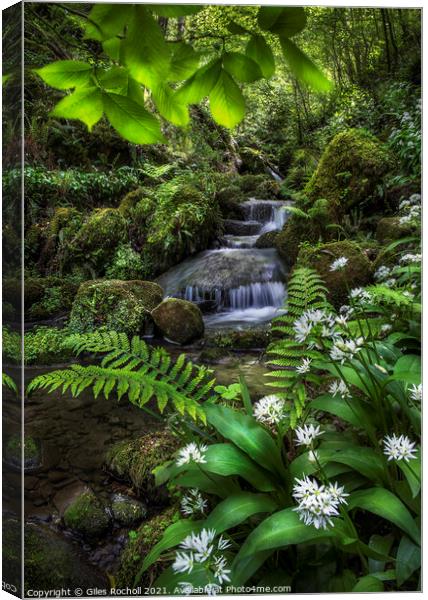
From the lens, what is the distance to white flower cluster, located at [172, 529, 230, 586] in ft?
3.15

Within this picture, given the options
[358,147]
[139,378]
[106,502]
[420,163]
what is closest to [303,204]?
[358,147]

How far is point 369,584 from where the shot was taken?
3.58ft

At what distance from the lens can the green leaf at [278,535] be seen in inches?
40.7

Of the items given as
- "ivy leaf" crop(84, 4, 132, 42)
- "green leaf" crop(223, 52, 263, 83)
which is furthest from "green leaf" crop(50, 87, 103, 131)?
"green leaf" crop(223, 52, 263, 83)

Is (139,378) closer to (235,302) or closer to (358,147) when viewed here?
(235,302)

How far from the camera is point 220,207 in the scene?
188 centimetres

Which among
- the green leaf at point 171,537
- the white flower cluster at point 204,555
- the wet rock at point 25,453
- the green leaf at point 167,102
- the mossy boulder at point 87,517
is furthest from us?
the mossy boulder at point 87,517

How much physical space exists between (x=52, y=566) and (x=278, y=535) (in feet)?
2.48

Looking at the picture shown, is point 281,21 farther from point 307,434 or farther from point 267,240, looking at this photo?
point 267,240

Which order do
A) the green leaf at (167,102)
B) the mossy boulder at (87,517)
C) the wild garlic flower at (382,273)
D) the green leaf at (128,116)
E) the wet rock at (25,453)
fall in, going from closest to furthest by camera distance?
1. the green leaf at (128,116)
2. the green leaf at (167,102)
3. the wet rock at (25,453)
4. the mossy boulder at (87,517)
5. the wild garlic flower at (382,273)

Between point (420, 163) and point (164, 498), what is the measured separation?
1.44 meters

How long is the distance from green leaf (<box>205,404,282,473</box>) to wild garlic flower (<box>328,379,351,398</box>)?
24cm

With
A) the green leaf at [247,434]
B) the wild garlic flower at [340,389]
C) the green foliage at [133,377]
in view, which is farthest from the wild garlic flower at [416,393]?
the green foliage at [133,377]

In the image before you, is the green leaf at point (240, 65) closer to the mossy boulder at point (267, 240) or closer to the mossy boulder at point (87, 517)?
the mossy boulder at point (267, 240)
